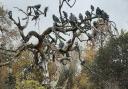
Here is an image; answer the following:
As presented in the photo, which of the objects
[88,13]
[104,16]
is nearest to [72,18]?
[88,13]

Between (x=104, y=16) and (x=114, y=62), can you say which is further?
(x=114, y=62)

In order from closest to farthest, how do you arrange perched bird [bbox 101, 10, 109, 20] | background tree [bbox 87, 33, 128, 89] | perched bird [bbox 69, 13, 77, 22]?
perched bird [bbox 101, 10, 109, 20]
perched bird [bbox 69, 13, 77, 22]
background tree [bbox 87, 33, 128, 89]

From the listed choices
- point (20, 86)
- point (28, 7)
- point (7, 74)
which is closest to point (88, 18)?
point (28, 7)

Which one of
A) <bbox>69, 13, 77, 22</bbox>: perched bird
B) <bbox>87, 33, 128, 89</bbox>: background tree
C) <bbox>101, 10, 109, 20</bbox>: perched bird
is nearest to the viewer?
<bbox>101, 10, 109, 20</bbox>: perched bird

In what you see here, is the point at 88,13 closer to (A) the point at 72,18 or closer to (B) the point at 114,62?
(A) the point at 72,18

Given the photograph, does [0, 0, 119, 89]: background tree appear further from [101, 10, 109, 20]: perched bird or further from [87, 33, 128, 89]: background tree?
[87, 33, 128, 89]: background tree

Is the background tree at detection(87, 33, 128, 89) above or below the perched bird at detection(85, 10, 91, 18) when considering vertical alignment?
below

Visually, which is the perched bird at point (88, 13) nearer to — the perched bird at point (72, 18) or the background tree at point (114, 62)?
the perched bird at point (72, 18)

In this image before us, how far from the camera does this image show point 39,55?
7340mm

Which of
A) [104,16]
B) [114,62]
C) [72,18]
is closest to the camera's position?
[104,16]

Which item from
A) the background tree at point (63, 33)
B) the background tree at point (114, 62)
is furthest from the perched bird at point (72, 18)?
the background tree at point (114, 62)

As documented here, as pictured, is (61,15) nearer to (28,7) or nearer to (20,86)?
(28,7)

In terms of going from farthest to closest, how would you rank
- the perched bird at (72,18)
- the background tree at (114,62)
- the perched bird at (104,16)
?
the background tree at (114,62) → the perched bird at (72,18) → the perched bird at (104,16)

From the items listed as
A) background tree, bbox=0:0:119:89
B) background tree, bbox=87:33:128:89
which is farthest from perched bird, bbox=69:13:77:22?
background tree, bbox=87:33:128:89
